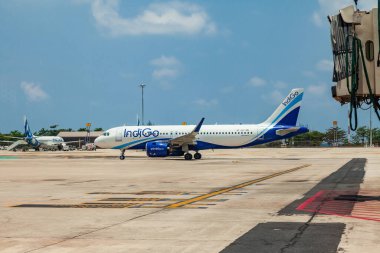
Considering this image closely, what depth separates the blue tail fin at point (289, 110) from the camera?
5831 cm

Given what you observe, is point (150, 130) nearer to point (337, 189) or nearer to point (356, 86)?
point (337, 189)

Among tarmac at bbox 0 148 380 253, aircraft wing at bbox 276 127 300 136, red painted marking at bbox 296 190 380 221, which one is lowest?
tarmac at bbox 0 148 380 253

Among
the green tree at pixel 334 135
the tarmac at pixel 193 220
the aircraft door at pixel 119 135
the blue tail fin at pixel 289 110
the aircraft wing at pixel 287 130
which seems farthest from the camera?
the green tree at pixel 334 135

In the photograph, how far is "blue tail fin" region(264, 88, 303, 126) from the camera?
191 ft

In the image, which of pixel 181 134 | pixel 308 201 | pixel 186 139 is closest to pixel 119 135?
pixel 181 134

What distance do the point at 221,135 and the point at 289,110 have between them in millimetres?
8055

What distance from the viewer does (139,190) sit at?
72.2ft

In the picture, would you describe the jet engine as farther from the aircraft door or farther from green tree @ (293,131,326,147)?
green tree @ (293,131,326,147)

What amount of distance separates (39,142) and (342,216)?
118 metres

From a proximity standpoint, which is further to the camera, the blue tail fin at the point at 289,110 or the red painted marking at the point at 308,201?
the blue tail fin at the point at 289,110

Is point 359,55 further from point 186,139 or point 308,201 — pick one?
point 186,139

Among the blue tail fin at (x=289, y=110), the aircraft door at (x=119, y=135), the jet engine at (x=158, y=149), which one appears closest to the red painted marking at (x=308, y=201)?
the jet engine at (x=158, y=149)

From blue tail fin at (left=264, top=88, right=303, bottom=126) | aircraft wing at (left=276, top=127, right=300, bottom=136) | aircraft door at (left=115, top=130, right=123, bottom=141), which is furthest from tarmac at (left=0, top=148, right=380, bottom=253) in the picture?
aircraft door at (left=115, top=130, right=123, bottom=141)

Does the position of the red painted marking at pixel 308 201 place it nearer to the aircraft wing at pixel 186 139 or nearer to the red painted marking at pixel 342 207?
the red painted marking at pixel 342 207
